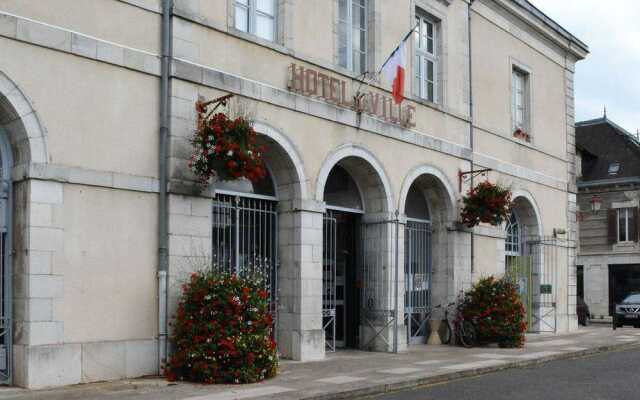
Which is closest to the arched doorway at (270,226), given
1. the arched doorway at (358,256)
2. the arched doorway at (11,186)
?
the arched doorway at (358,256)

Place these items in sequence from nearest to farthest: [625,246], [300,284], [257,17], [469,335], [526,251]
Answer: [257,17], [300,284], [469,335], [526,251], [625,246]

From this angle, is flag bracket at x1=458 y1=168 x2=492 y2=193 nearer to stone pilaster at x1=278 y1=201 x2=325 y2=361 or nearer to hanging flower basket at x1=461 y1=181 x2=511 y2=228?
hanging flower basket at x1=461 y1=181 x2=511 y2=228

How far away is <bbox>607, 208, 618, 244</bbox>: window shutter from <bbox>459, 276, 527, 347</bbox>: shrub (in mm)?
21675

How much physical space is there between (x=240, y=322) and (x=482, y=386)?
11.1 ft

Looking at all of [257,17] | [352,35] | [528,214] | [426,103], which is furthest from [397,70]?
[528,214]

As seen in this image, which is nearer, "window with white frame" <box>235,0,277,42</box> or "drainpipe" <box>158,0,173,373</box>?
"drainpipe" <box>158,0,173,373</box>

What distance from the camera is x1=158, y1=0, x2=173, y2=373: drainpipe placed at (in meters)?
10.8

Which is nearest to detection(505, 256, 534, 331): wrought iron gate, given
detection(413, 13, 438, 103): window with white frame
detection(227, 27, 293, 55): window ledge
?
detection(413, 13, 438, 103): window with white frame

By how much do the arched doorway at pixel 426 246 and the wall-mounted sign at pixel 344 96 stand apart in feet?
A: 4.92

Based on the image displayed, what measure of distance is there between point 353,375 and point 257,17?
5.77 metres

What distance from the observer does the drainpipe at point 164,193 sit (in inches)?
427

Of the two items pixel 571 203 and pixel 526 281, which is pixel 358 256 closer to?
pixel 526 281

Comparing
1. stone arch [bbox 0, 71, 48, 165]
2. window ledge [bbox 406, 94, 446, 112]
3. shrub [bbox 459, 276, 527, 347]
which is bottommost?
shrub [bbox 459, 276, 527, 347]

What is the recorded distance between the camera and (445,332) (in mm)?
17125
